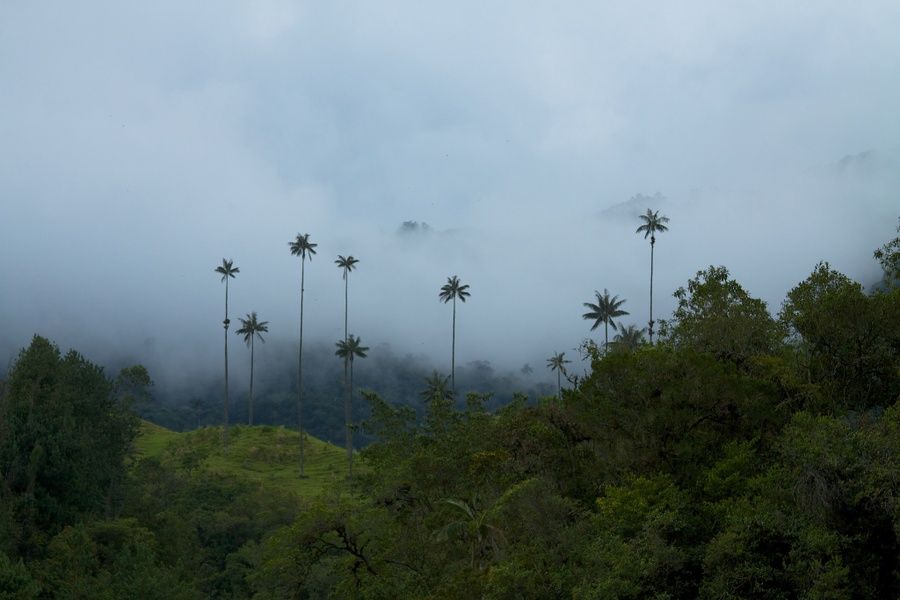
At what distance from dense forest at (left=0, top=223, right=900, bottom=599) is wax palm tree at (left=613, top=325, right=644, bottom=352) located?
1.74 ft

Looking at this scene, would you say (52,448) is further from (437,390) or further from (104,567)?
(437,390)

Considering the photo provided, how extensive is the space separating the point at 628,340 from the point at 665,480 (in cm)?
3366

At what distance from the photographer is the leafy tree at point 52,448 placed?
59875 mm

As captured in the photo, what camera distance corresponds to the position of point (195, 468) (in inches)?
3984

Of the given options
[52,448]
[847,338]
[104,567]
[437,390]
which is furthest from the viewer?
[437,390]

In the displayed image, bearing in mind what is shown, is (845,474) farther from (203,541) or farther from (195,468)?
(195,468)

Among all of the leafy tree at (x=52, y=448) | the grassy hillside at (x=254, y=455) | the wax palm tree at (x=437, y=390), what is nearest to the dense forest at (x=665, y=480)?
the wax palm tree at (x=437, y=390)

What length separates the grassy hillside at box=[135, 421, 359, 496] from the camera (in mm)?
107250

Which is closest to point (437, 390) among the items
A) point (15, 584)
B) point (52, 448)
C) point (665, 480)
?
point (52, 448)

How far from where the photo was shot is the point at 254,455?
121m

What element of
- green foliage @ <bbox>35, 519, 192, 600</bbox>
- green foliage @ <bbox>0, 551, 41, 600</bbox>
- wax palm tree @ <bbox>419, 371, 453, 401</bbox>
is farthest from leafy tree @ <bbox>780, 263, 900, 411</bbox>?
green foliage @ <bbox>35, 519, 192, 600</bbox>

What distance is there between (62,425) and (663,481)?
45109mm

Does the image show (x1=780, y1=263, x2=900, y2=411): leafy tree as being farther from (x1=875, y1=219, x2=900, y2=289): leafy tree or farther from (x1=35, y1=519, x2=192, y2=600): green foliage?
(x1=35, y1=519, x2=192, y2=600): green foliage

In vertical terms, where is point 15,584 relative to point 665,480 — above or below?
below
